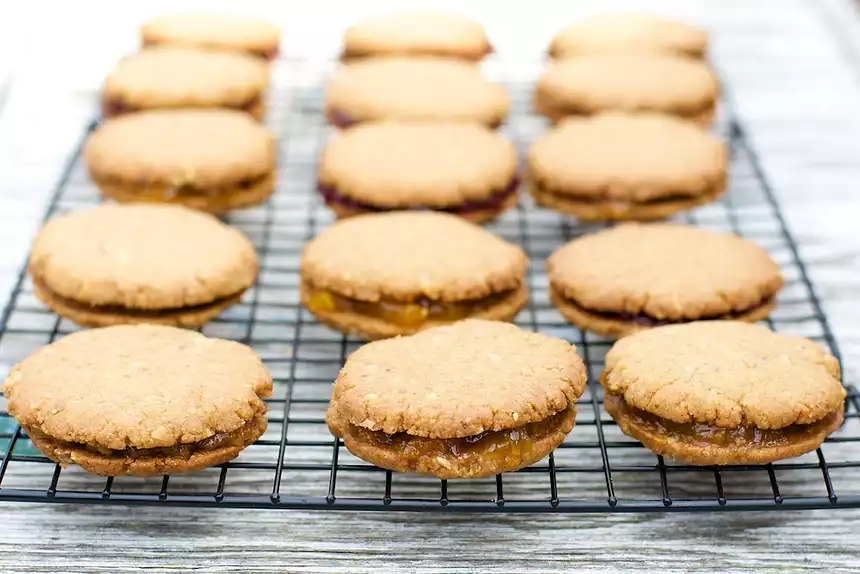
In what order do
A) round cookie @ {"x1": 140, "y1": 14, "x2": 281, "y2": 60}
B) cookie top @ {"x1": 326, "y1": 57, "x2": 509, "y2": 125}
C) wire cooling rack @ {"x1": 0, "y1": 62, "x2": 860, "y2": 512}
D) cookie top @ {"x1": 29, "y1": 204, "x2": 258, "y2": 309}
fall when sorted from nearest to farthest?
wire cooling rack @ {"x1": 0, "y1": 62, "x2": 860, "y2": 512} < cookie top @ {"x1": 29, "y1": 204, "x2": 258, "y2": 309} < cookie top @ {"x1": 326, "y1": 57, "x2": 509, "y2": 125} < round cookie @ {"x1": 140, "y1": 14, "x2": 281, "y2": 60}

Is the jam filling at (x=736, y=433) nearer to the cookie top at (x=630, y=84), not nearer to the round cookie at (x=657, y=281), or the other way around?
the round cookie at (x=657, y=281)

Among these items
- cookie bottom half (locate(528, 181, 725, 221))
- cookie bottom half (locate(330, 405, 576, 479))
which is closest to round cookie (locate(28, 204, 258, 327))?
cookie bottom half (locate(330, 405, 576, 479))

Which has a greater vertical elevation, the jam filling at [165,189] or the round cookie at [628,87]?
the jam filling at [165,189]

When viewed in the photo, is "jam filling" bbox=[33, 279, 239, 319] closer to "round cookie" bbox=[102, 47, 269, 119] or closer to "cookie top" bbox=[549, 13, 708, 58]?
"round cookie" bbox=[102, 47, 269, 119]

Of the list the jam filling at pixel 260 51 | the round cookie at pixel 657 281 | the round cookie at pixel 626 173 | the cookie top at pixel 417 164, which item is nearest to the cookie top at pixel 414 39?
the jam filling at pixel 260 51

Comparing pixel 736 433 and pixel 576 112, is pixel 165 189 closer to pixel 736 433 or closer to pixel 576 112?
pixel 576 112

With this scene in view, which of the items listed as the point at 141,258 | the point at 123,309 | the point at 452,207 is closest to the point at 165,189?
the point at 141,258
